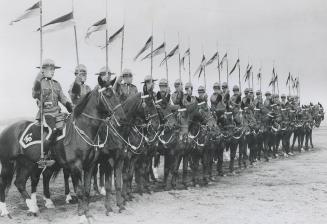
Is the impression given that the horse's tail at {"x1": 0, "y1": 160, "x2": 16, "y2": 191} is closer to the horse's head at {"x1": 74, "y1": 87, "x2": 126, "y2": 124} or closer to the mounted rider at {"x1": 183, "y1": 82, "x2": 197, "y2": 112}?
the horse's head at {"x1": 74, "y1": 87, "x2": 126, "y2": 124}

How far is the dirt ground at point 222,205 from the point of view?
32.7ft

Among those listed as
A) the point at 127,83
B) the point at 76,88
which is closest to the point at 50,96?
the point at 76,88

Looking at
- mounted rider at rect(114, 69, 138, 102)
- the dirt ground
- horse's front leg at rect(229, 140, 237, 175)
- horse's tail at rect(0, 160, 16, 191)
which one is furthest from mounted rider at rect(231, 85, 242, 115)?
horse's tail at rect(0, 160, 16, 191)

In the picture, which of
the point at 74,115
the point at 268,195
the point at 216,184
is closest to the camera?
the point at 74,115

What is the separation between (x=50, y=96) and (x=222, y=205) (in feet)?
16.1

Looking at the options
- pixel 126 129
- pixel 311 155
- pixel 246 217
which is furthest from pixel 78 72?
pixel 311 155

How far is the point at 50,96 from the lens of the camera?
10469mm

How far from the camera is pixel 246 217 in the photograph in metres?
10.0

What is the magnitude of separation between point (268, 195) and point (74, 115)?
5.99 m

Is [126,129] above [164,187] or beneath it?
above

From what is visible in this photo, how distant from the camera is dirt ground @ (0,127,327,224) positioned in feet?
32.7

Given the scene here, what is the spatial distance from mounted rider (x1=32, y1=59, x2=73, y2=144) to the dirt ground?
6.73 feet

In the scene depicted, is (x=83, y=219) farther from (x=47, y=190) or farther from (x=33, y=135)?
(x=47, y=190)

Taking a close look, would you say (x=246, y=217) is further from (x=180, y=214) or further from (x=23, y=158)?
(x=23, y=158)
